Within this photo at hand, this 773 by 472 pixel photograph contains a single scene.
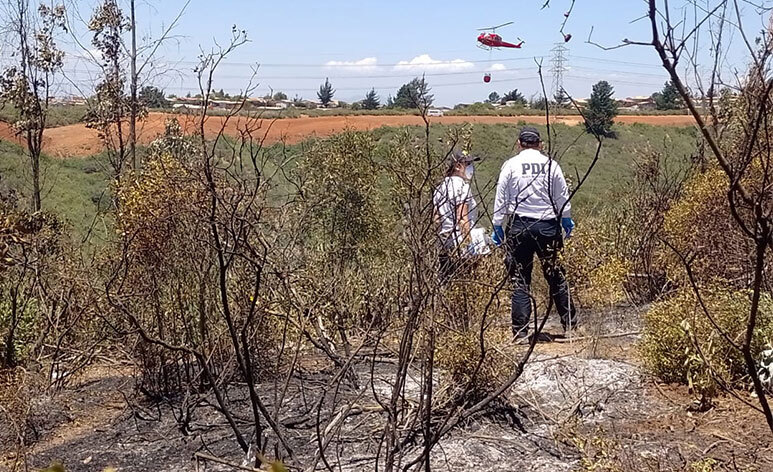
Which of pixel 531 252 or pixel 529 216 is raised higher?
pixel 529 216

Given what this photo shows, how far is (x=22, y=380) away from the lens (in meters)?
5.55

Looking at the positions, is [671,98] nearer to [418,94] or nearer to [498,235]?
[498,235]

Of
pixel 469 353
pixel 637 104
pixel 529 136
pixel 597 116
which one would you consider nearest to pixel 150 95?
pixel 529 136

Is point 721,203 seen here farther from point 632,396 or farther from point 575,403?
point 575,403

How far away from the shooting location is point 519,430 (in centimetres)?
466

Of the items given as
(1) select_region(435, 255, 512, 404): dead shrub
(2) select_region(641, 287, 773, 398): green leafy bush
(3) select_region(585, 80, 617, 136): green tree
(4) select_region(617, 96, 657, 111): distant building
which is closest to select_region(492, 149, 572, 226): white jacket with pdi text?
(3) select_region(585, 80, 617, 136): green tree

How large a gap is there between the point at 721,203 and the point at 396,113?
160 feet

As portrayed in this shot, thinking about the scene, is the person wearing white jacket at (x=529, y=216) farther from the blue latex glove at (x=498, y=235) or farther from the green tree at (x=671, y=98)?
the green tree at (x=671, y=98)

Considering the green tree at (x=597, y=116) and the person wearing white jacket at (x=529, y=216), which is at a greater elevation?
the green tree at (x=597, y=116)

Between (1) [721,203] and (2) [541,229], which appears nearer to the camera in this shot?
(2) [541,229]

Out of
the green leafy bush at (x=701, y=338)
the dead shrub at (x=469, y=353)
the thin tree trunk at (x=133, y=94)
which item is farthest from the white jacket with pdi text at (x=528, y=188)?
the thin tree trunk at (x=133, y=94)

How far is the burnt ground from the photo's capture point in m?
4.15

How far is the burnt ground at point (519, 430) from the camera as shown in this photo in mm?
4152

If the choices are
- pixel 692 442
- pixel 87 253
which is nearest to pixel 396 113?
pixel 87 253
